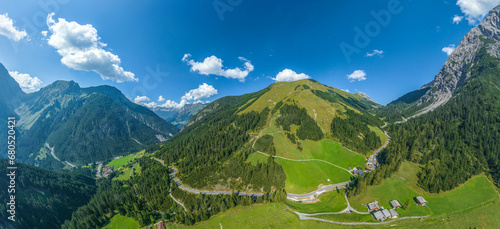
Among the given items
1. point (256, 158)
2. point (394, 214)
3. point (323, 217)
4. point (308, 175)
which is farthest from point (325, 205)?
point (256, 158)

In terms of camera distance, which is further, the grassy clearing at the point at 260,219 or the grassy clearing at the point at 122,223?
the grassy clearing at the point at 122,223

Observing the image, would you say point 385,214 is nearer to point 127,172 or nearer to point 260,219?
point 260,219

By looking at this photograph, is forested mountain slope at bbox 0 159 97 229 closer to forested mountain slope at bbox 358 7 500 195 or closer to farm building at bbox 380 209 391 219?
farm building at bbox 380 209 391 219

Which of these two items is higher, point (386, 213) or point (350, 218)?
point (350, 218)

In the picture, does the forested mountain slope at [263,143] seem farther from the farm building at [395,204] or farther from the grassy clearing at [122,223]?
the farm building at [395,204]

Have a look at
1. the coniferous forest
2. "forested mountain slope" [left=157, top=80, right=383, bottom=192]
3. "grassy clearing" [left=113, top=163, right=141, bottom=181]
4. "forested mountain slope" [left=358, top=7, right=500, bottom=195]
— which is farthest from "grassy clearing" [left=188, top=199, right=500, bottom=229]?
"grassy clearing" [left=113, top=163, right=141, bottom=181]

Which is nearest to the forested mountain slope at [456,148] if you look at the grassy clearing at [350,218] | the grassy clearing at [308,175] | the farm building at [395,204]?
the farm building at [395,204]

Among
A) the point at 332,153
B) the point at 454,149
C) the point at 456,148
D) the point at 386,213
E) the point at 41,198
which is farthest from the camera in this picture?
the point at 332,153
